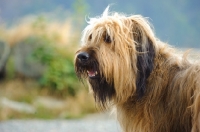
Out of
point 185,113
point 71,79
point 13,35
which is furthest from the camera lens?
point 13,35

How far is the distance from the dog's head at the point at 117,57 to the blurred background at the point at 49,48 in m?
4.95

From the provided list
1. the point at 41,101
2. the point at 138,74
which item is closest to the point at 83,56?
the point at 138,74

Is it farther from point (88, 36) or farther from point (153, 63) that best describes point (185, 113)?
point (88, 36)

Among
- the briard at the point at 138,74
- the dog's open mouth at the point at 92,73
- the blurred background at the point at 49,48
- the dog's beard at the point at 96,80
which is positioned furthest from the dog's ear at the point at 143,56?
the blurred background at the point at 49,48

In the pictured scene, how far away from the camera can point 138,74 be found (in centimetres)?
454

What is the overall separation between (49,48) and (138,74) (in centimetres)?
683

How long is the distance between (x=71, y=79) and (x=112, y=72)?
6318 mm

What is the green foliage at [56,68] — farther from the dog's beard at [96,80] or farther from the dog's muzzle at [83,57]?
the dog's muzzle at [83,57]

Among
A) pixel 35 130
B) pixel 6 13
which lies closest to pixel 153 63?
pixel 35 130

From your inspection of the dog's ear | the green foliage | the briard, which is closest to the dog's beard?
the briard

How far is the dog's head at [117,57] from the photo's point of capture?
14.6 feet

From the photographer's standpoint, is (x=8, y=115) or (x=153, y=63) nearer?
(x=153, y=63)

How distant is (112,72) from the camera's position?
4480mm

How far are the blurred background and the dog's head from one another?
4954mm
